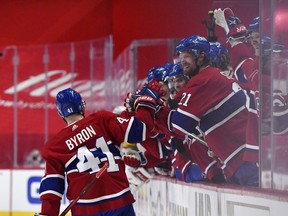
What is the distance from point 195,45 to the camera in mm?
4117

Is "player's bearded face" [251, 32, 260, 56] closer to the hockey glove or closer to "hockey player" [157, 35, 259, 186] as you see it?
"hockey player" [157, 35, 259, 186]

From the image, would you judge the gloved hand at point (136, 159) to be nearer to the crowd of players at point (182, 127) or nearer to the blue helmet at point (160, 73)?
the crowd of players at point (182, 127)

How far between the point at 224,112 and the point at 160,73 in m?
1.11

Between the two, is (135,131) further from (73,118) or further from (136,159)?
(136,159)

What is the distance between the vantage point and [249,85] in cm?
343

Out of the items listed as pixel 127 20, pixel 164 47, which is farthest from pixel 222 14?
pixel 127 20

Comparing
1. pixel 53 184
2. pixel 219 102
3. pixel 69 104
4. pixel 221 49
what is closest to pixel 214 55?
pixel 221 49

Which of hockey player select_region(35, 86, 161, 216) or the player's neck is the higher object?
the player's neck

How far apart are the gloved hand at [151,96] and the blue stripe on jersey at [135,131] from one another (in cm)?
10

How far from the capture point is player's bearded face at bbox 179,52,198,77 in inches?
163

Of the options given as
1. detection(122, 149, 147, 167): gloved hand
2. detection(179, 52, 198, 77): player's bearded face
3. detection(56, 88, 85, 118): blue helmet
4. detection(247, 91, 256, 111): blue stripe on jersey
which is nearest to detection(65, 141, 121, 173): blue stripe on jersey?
detection(56, 88, 85, 118): blue helmet

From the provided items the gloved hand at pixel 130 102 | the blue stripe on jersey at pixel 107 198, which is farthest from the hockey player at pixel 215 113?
the gloved hand at pixel 130 102

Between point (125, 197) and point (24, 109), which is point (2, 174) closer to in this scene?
point (24, 109)

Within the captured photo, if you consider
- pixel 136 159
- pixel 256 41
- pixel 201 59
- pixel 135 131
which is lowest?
pixel 136 159
